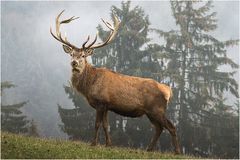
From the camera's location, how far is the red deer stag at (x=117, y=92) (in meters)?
14.6

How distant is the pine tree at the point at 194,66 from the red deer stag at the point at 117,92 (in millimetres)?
28486

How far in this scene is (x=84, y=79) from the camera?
1504 cm

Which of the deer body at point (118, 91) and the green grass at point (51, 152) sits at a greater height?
the deer body at point (118, 91)

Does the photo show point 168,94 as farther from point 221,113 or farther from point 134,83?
point 221,113

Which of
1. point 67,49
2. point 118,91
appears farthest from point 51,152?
point 67,49

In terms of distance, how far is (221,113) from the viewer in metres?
46.9

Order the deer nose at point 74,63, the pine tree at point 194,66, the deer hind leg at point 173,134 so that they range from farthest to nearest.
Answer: the pine tree at point 194,66
the deer hind leg at point 173,134
the deer nose at point 74,63

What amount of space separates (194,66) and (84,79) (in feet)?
109

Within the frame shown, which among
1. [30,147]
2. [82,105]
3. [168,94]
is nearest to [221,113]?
[82,105]

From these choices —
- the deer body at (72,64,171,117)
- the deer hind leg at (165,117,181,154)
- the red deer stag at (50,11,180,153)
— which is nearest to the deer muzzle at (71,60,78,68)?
the red deer stag at (50,11,180,153)

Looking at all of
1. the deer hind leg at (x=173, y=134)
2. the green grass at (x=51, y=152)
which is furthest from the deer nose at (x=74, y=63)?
the deer hind leg at (x=173, y=134)

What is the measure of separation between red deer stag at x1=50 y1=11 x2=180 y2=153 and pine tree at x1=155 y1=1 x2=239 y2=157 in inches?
1121

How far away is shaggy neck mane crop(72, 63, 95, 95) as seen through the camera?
15.0 m

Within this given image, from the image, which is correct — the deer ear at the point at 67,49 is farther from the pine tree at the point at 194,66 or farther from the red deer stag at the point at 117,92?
the pine tree at the point at 194,66
